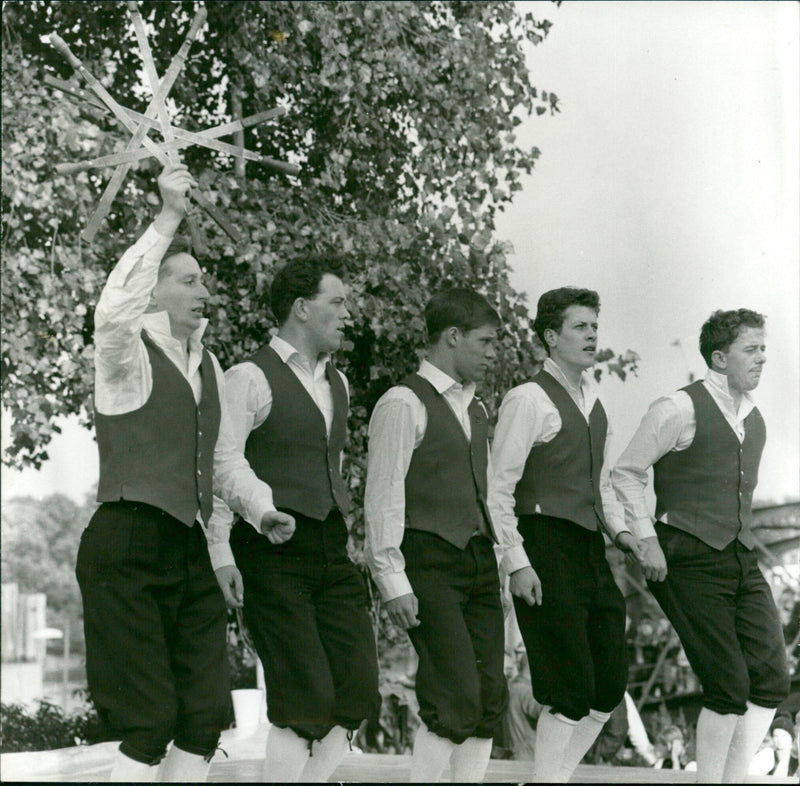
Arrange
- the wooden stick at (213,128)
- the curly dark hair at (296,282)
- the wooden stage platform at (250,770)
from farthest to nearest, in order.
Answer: the wooden stage platform at (250,770), the wooden stick at (213,128), the curly dark hair at (296,282)

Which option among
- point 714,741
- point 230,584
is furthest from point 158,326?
point 714,741

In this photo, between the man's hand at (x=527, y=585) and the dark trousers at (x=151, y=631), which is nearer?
the dark trousers at (x=151, y=631)

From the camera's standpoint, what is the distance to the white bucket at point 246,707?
269 inches

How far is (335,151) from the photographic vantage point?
6.45 meters

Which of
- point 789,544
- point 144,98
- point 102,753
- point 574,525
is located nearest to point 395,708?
point 102,753

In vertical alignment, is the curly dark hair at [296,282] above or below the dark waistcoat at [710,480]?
above

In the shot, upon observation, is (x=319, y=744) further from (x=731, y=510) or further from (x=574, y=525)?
(x=731, y=510)

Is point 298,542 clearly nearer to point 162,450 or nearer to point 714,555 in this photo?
point 162,450

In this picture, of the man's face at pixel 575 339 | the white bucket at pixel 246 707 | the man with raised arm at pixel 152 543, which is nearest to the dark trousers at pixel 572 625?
the man's face at pixel 575 339

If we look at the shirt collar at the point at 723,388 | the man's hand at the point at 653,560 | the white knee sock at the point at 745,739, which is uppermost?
the shirt collar at the point at 723,388

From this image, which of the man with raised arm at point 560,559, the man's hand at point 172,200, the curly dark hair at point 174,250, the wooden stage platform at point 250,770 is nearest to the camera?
the man's hand at point 172,200

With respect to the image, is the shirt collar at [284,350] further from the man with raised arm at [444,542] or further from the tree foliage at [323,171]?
the tree foliage at [323,171]

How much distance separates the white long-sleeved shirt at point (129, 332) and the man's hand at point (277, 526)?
0.47 metres

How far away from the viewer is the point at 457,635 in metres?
4.28
